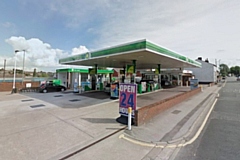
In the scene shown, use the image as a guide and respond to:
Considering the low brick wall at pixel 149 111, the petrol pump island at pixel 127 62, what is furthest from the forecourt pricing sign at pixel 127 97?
the low brick wall at pixel 149 111

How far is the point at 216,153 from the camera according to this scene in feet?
13.2

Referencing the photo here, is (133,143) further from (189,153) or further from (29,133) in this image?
(29,133)

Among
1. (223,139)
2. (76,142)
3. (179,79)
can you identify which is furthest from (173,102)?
(179,79)

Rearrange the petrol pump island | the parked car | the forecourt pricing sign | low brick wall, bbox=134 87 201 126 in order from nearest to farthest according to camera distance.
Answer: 1. low brick wall, bbox=134 87 201 126
2. the forecourt pricing sign
3. the petrol pump island
4. the parked car

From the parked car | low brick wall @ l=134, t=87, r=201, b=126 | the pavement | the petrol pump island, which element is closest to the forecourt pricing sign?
the petrol pump island

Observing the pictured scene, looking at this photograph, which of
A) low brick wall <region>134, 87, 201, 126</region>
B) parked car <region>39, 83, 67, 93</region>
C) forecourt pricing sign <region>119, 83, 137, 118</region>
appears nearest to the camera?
low brick wall <region>134, 87, 201, 126</region>

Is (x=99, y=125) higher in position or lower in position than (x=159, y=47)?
lower

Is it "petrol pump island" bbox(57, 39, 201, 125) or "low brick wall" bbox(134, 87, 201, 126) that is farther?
"petrol pump island" bbox(57, 39, 201, 125)

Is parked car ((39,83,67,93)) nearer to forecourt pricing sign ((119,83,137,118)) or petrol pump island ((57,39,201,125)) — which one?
petrol pump island ((57,39,201,125))

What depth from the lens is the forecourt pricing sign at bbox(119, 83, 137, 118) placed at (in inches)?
253

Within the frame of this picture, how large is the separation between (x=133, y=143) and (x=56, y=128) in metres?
3.27

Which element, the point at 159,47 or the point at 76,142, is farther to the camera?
the point at 159,47

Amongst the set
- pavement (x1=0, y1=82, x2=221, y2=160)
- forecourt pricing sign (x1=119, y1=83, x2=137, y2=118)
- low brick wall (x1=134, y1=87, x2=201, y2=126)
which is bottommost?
pavement (x1=0, y1=82, x2=221, y2=160)

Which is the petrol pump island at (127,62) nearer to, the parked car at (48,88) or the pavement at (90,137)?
the pavement at (90,137)
